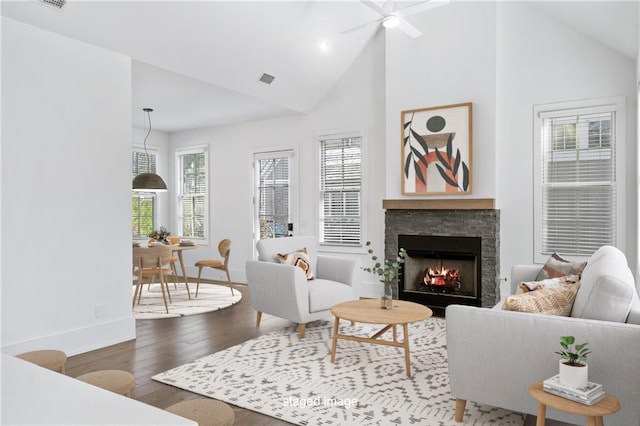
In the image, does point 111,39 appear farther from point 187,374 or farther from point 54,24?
point 187,374

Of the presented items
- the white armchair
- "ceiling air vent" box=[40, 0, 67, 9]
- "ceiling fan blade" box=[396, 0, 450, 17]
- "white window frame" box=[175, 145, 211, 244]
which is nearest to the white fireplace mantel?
the white armchair

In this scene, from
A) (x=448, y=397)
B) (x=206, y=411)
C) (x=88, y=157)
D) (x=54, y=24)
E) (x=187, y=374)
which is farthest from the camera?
(x=88, y=157)

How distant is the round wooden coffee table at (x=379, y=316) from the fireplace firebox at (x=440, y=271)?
1.65 meters

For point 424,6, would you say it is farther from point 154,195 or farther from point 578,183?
point 154,195

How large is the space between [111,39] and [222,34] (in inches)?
42.6

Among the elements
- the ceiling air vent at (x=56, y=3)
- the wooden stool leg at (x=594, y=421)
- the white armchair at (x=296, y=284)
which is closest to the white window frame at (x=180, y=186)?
the white armchair at (x=296, y=284)

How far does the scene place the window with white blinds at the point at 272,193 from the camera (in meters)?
7.36

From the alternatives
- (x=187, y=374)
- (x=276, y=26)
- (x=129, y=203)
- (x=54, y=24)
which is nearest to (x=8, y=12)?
(x=54, y=24)

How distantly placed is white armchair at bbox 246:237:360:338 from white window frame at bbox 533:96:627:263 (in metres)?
2.17

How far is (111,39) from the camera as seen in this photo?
4.06m

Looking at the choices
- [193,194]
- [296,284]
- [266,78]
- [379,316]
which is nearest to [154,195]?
[193,194]

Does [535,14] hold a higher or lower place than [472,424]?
higher

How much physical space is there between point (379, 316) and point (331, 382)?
0.63 meters

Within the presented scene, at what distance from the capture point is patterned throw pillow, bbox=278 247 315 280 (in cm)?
480
